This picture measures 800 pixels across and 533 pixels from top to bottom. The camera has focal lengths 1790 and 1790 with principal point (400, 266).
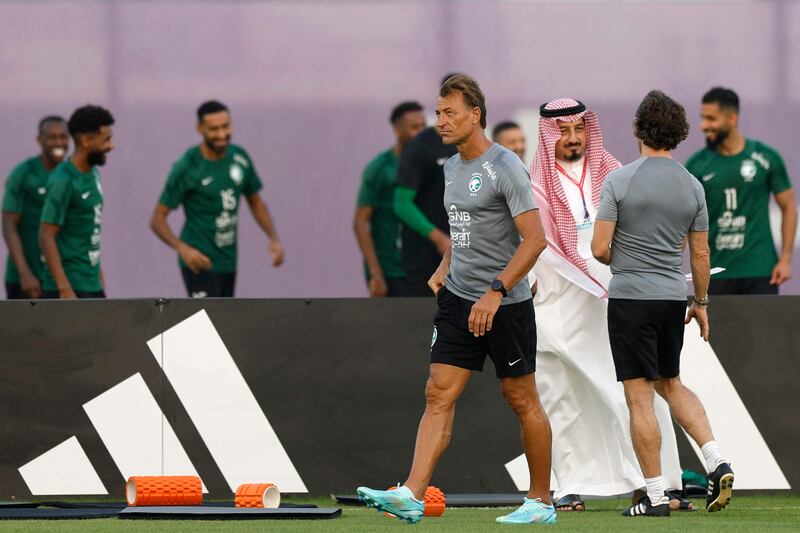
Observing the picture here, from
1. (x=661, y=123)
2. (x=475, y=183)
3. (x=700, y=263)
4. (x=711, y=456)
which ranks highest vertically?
(x=661, y=123)

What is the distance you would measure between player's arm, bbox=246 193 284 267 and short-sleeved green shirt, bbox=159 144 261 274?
204 millimetres

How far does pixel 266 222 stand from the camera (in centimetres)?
1220

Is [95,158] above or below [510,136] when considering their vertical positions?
above

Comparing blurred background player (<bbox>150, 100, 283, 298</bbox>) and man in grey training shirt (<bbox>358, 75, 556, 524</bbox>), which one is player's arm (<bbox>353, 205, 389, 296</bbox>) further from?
man in grey training shirt (<bbox>358, 75, 556, 524</bbox>)

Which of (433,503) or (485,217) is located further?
(433,503)

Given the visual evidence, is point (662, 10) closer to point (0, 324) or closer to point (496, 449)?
point (496, 449)

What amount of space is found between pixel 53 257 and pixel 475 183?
4.29 meters

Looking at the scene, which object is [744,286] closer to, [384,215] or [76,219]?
[384,215]

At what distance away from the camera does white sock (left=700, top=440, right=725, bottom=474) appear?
7.89 meters

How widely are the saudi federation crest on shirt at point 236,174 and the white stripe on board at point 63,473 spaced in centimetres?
293

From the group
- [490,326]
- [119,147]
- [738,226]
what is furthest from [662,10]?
[490,326]

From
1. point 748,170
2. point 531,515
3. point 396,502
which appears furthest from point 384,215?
point 396,502

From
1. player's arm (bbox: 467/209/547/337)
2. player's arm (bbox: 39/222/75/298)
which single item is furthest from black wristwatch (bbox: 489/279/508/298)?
player's arm (bbox: 39/222/75/298)

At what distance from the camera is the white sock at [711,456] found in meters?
7.89
